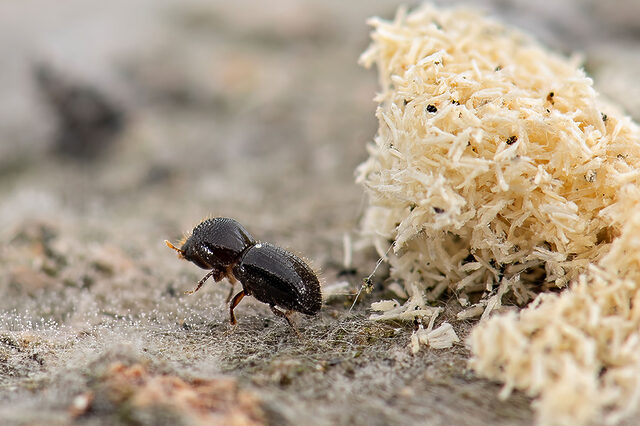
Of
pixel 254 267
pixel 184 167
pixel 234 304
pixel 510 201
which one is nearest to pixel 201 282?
pixel 234 304

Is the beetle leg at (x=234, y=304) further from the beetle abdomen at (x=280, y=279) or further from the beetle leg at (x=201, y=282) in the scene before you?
the beetle leg at (x=201, y=282)

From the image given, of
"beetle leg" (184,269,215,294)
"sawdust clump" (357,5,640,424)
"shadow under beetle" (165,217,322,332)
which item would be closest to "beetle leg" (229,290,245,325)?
"shadow under beetle" (165,217,322,332)

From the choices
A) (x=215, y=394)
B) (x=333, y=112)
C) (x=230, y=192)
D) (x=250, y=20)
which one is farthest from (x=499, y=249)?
(x=250, y=20)

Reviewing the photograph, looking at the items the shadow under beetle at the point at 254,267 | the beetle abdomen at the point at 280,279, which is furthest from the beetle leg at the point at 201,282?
the beetle abdomen at the point at 280,279

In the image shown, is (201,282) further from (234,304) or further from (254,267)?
(254,267)

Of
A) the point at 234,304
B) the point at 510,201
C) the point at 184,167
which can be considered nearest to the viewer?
the point at 510,201

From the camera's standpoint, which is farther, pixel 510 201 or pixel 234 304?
pixel 234 304
